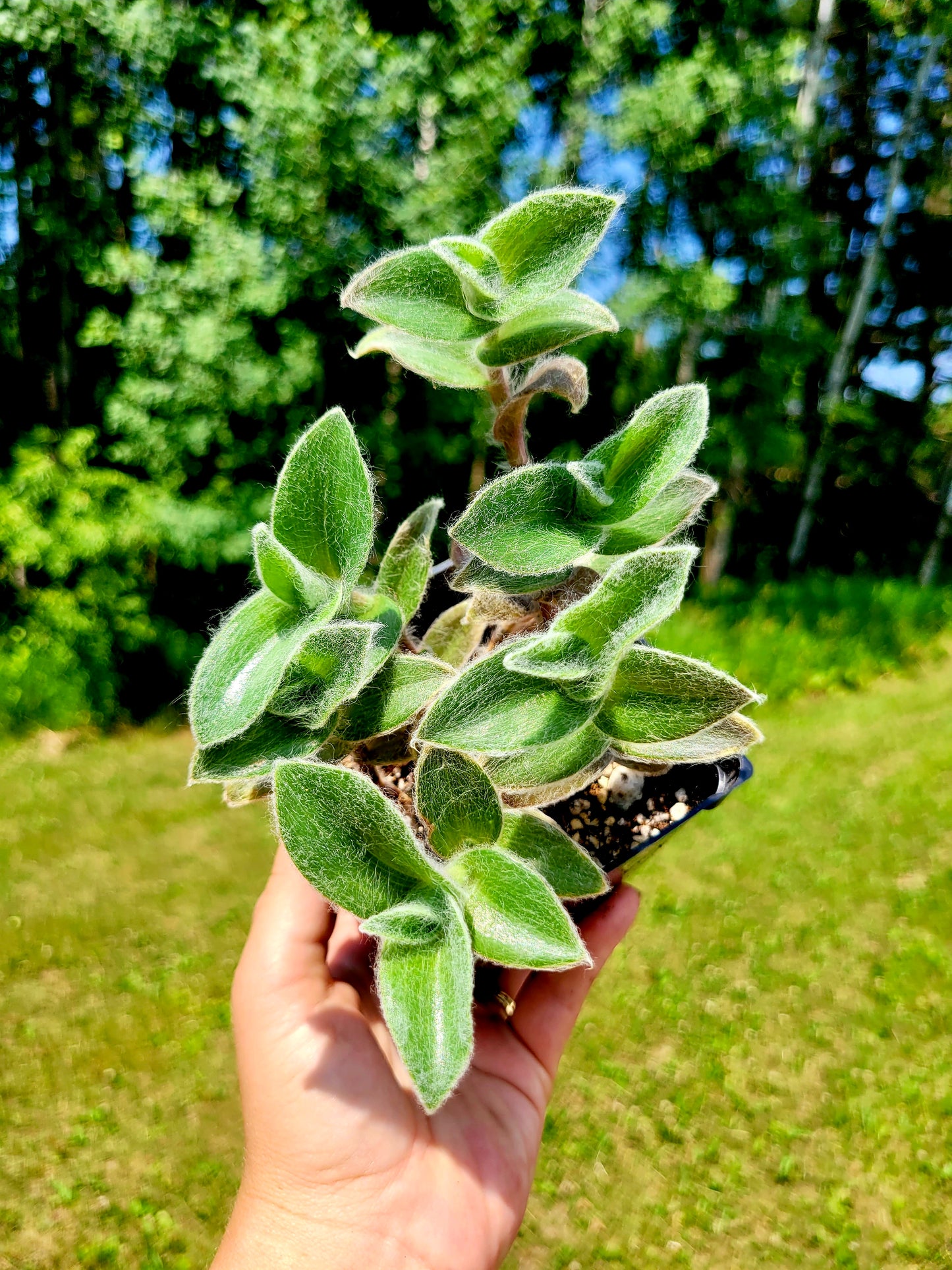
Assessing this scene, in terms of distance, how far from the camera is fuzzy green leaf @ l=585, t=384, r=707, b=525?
1.29 feet

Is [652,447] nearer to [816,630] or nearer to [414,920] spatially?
[414,920]

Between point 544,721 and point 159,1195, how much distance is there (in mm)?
1374

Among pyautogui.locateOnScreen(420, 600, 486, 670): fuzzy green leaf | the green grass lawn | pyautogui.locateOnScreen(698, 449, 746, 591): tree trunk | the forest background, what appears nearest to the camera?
pyautogui.locateOnScreen(420, 600, 486, 670): fuzzy green leaf

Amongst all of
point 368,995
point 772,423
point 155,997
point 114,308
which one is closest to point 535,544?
point 368,995

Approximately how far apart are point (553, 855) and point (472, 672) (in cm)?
13

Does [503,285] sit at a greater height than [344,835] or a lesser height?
greater

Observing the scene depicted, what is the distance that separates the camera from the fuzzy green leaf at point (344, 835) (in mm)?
356

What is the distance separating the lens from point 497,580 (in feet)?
1.39

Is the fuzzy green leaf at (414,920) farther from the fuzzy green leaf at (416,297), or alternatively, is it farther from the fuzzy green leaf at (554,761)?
the fuzzy green leaf at (416,297)

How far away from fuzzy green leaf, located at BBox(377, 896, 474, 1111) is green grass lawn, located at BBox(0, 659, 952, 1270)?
1.20 meters

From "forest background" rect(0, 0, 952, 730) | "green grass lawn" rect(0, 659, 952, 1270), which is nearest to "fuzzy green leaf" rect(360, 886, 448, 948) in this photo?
"green grass lawn" rect(0, 659, 952, 1270)

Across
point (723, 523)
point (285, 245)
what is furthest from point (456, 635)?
point (723, 523)

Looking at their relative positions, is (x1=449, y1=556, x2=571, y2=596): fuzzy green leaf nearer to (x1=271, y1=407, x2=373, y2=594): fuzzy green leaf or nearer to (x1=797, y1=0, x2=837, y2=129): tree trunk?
(x1=271, y1=407, x2=373, y2=594): fuzzy green leaf

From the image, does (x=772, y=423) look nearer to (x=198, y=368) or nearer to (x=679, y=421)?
(x=198, y=368)
